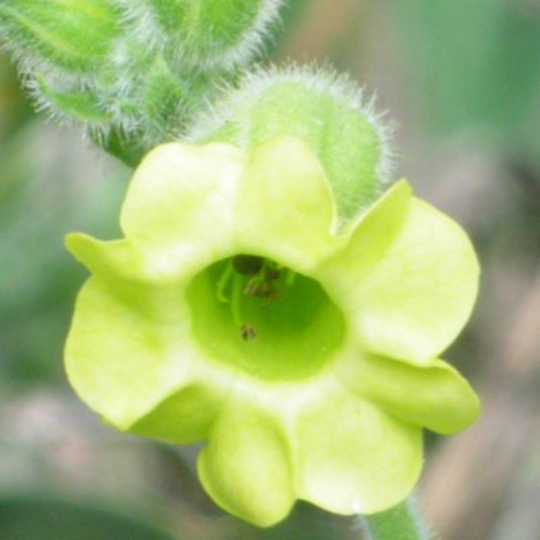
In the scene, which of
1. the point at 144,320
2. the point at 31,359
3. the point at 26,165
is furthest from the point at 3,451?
the point at 144,320

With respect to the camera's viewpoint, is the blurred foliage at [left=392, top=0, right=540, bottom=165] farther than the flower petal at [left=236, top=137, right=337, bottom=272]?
Yes

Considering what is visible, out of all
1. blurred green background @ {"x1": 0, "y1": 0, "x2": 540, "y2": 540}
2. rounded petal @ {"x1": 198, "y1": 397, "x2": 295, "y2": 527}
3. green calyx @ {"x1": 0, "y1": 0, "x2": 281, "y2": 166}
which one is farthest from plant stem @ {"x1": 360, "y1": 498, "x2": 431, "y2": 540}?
blurred green background @ {"x1": 0, "y1": 0, "x2": 540, "y2": 540}

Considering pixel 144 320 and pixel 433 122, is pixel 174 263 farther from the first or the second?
pixel 433 122

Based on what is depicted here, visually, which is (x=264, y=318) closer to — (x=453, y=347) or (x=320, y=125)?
(x=320, y=125)

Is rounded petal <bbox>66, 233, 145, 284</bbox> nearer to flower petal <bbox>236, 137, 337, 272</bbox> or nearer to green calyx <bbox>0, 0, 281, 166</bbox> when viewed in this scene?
flower petal <bbox>236, 137, 337, 272</bbox>

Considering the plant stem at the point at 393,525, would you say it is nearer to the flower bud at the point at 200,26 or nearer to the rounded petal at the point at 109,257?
the rounded petal at the point at 109,257

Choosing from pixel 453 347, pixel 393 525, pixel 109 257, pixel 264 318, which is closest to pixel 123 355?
pixel 109 257

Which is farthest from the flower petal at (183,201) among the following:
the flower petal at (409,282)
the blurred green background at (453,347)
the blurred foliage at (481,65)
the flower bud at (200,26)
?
the blurred foliage at (481,65)
